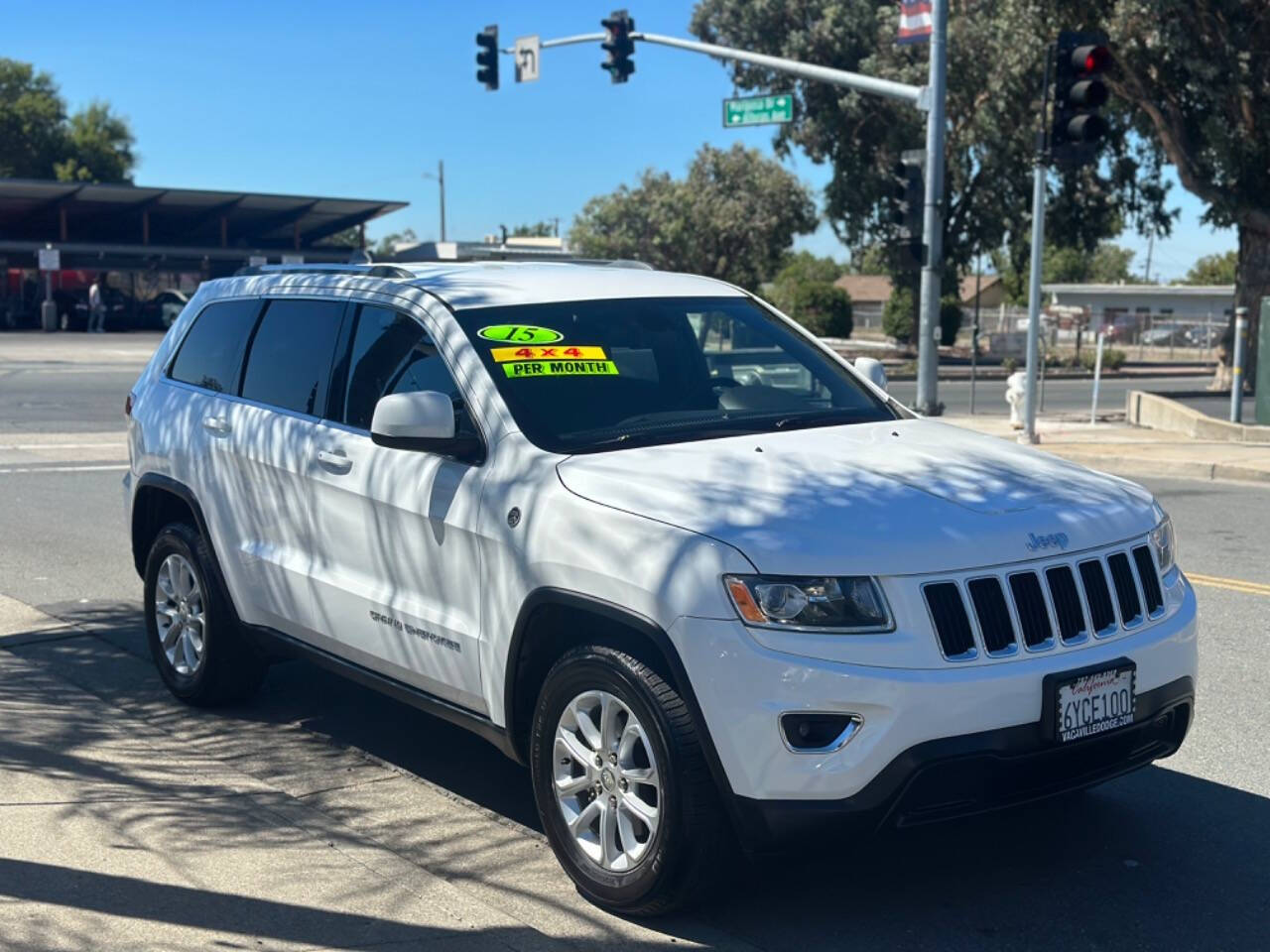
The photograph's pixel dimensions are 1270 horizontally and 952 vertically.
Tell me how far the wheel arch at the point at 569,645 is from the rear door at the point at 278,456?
1.33 metres

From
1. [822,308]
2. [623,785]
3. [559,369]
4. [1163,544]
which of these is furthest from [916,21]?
[822,308]

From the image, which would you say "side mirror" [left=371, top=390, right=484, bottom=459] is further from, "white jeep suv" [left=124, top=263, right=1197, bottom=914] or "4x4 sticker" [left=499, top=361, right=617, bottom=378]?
"4x4 sticker" [left=499, top=361, right=617, bottom=378]

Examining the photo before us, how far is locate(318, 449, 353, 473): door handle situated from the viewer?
545cm

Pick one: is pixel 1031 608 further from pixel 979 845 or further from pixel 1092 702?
pixel 979 845

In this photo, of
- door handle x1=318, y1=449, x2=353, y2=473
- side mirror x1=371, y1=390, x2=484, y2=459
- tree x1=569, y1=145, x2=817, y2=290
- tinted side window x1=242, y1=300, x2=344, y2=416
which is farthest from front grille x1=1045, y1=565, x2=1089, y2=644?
tree x1=569, y1=145, x2=817, y2=290

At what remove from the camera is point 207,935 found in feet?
13.4

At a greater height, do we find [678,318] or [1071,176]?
[1071,176]

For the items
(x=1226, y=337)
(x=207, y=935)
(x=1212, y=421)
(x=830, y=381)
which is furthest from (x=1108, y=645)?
(x=1226, y=337)

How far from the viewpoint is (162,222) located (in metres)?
63.7

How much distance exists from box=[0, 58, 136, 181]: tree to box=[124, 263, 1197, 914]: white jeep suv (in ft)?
278

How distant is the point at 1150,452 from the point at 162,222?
54867 mm

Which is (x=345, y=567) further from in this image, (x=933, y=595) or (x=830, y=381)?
(x=933, y=595)

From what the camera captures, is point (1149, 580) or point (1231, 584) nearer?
point (1149, 580)

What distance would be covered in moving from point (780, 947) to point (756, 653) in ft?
2.90
